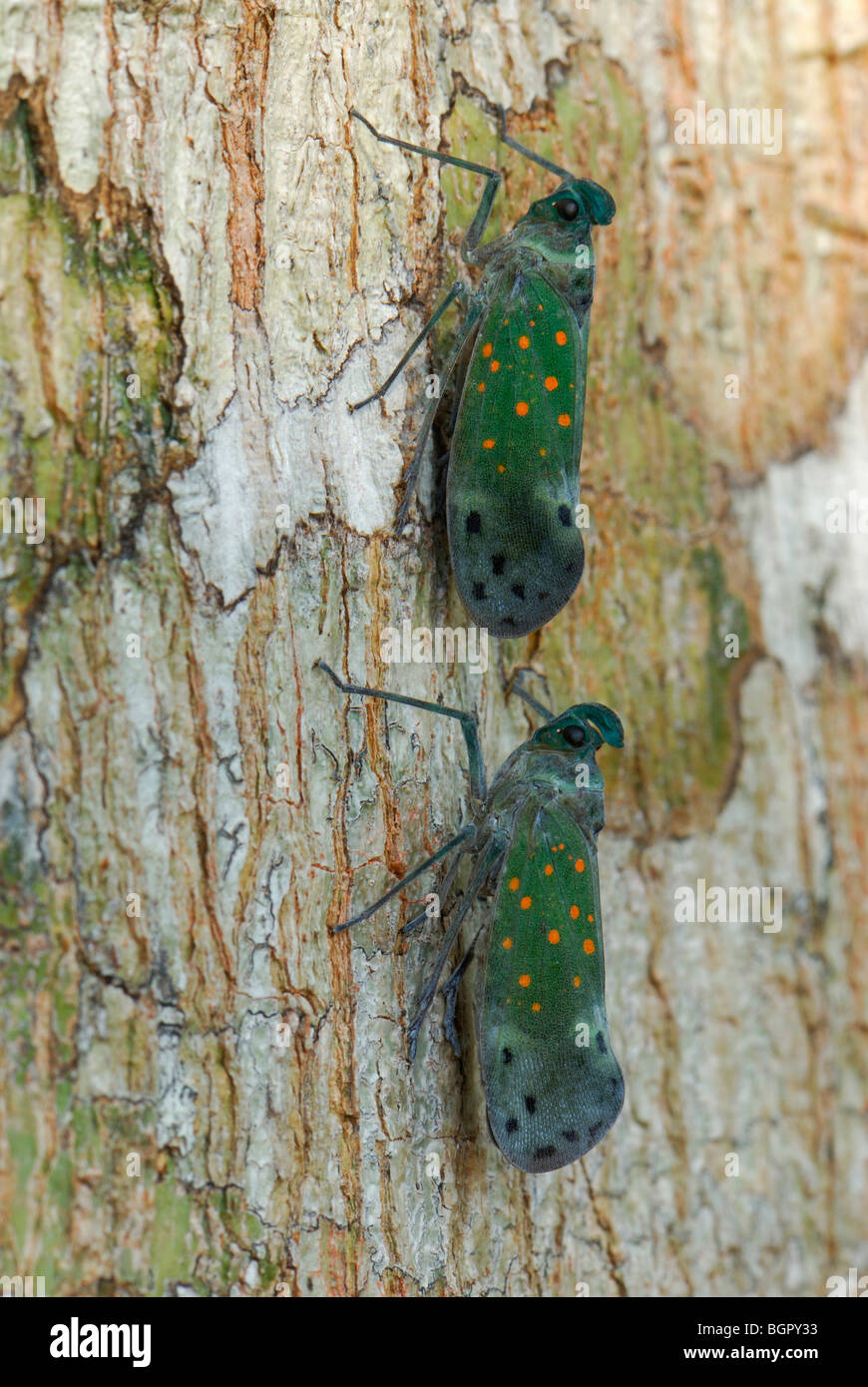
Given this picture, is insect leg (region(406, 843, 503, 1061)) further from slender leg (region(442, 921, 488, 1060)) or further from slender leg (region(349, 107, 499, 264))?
slender leg (region(349, 107, 499, 264))

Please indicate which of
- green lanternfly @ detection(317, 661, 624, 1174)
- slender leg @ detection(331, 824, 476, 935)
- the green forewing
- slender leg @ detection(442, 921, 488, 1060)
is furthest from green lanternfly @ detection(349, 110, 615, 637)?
slender leg @ detection(442, 921, 488, 1060)

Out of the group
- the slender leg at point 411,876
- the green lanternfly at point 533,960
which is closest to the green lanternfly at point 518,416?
the green lanternfly at point 533,960

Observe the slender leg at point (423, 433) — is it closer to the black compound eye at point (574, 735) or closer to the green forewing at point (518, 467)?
the green forewing at point (518, 467)

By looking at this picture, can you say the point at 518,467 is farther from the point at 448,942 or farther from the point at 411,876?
the point at 448,942

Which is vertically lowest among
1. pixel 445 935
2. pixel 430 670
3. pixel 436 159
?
pixel 445 935

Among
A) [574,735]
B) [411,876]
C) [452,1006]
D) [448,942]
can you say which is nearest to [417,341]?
[574,735]

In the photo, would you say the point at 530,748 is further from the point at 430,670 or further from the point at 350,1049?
the point at 350,1049

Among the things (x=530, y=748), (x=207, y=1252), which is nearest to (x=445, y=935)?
(x=530, y=748)
